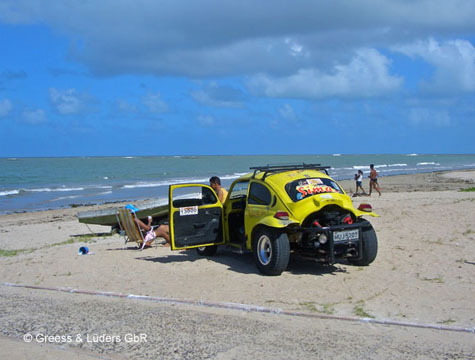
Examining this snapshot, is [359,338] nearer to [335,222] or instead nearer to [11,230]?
[335,222]

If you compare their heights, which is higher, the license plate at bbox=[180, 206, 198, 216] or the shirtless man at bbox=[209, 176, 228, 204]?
the shirtless man at bbox=[209, 176, 228, 204]

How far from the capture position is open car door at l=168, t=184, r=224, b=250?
368 inches

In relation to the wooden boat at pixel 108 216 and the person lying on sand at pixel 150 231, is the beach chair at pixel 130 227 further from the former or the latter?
the wooden boat at pixel 108 216

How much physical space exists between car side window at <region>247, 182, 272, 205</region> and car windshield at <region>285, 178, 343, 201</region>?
432mm

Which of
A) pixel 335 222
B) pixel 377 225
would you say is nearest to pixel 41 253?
pixel 335 222

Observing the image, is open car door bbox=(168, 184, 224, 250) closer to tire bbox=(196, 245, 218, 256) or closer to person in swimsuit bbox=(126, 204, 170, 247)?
tire bbox=(196, 245, 218, 256)

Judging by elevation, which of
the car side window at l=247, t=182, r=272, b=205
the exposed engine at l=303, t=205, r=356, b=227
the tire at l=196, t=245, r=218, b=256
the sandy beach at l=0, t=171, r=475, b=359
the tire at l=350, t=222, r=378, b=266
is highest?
the car side window at l=247, t=182, r=272, b=205

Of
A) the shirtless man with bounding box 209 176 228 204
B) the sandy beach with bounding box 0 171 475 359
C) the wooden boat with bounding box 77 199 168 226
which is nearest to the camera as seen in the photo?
the sandy beach with bounding box 0 171 475 359

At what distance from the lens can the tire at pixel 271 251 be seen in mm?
8148

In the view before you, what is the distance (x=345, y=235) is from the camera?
812cm

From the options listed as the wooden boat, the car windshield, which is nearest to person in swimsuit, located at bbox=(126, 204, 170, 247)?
the wooden boat

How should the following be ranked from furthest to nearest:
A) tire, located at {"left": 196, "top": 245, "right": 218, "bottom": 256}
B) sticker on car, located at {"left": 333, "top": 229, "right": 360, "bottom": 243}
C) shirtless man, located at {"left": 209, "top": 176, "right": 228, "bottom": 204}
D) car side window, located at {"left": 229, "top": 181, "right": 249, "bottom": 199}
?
tire, located at {"left": 196, "top": 245, "right": 218, "bottom": 256}, shirtless man, located at {"left": 209, "top": 176, "right": 228, "bottom": 204}, car side window, located at {"left": 229, "top": 181, "right": 249, "bottom": 199}, sticker on car, located at {"left": 333, "top": 229, "right": 360, "bottom": 243}

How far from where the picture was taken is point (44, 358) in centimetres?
488

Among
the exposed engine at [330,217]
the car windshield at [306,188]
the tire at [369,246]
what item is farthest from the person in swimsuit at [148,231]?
the tire at [369,246]
